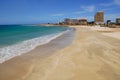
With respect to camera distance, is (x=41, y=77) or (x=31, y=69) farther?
(x=31, y=69)

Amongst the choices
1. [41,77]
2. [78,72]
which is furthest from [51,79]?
Result: [78,72]

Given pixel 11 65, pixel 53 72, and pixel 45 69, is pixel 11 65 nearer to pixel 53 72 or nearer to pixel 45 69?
pixel 45 69

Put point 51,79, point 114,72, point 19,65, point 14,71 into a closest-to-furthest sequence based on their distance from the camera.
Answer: point 51,79, point 114,72, point 14,71, point 19,65

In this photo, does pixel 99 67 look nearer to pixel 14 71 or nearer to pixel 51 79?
pixel 51 79

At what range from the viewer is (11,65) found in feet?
24.6

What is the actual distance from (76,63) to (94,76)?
1925 millimetres

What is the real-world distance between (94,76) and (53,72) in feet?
5.24

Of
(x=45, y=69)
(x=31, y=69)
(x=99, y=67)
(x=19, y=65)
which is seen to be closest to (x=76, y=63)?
(x=99, y=67)

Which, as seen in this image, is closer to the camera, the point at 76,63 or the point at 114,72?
the point at 114,72

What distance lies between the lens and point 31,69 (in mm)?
6746

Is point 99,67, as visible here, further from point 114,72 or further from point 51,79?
point 51,79

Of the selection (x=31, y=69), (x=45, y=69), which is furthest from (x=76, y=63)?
(x=31, y=69)

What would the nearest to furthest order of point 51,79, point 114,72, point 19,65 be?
point 51,79 < point 114,72 < point 19,65

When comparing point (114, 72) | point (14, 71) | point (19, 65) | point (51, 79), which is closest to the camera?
point (51, 79)
